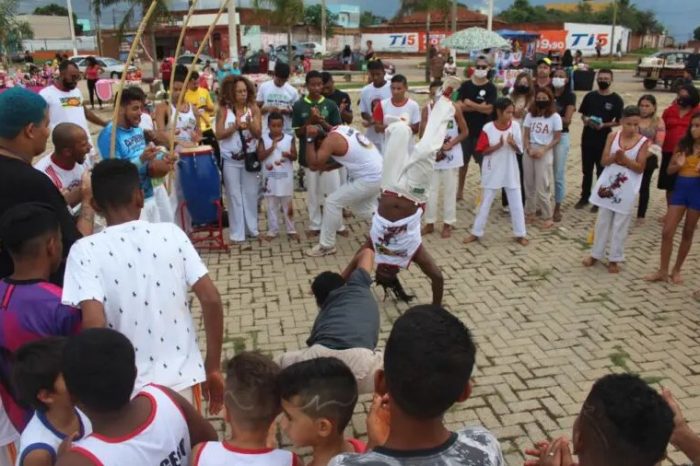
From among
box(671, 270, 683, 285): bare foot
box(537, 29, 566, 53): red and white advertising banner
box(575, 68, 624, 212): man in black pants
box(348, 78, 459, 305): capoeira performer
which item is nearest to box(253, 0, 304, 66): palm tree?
box(575, 68, 624, 212): man in black pants

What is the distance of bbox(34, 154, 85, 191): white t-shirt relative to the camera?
161 inches

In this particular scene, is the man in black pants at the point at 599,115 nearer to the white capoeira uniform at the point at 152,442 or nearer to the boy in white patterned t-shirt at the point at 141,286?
the boy in white patterned t-shirt at the point at 141,286

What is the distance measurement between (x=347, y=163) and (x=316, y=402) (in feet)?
14.5

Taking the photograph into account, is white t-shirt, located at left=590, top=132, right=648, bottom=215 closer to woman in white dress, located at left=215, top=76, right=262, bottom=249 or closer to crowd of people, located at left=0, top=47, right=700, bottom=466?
crowd of people, located at left=0, top=47, right=700, bottom=466

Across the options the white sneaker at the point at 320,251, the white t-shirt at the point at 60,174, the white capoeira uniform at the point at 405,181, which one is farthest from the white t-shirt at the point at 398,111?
the white t-shirt at the point at 60,174

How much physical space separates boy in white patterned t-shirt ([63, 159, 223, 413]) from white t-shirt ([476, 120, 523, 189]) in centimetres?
492

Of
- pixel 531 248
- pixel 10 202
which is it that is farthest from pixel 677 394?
pixel 10 202

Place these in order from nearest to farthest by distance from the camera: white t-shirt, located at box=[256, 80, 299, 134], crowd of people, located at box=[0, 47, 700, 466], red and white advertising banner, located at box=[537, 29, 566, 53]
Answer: crowd of people, located at box=[0, 47, 700, 466]
white t-shirt, located at box=[256, 80, 299, 134]
red and white advertising banner, located at box=[537, 29, 566, 53]

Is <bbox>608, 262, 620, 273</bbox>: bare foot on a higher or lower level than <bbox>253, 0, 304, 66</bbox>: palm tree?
lower

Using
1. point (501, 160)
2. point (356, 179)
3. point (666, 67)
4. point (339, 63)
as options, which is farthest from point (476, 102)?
point (339, 63)

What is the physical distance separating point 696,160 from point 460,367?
4778 mm

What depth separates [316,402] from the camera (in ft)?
6.88

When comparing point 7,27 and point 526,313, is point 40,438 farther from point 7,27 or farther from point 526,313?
point 7,27

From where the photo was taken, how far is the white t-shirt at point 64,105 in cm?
704
